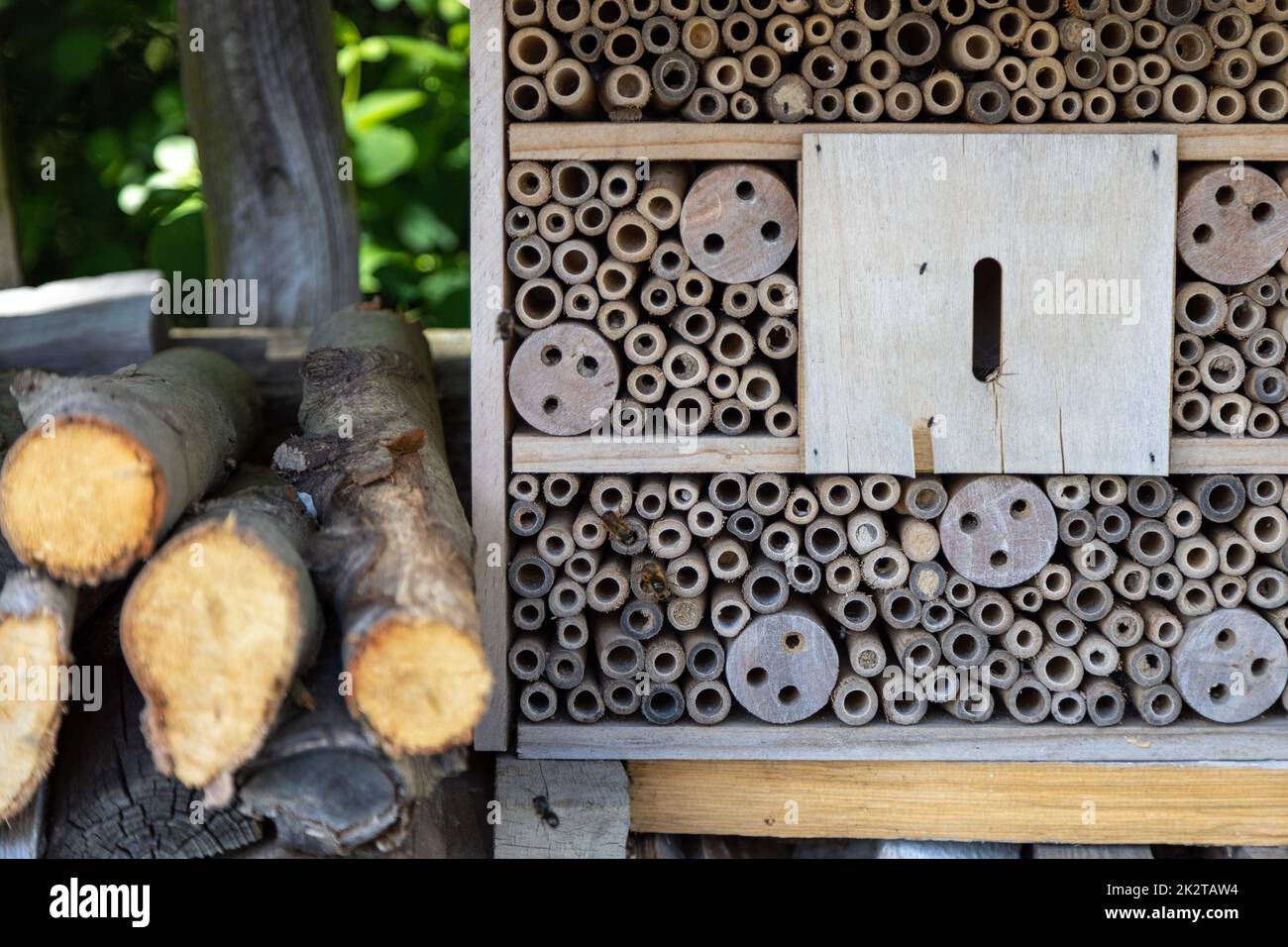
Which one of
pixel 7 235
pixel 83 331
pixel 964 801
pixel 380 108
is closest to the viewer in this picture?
pixel 964 801

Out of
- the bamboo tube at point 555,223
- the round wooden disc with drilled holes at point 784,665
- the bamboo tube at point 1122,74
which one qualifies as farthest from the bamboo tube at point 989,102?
the round wooden disc with drilled holes at point 784,665

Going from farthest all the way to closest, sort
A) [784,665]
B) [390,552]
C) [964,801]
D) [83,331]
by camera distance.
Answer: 1. [83,331]
2. [964,801]
3. [784,665]
4. [390,552]

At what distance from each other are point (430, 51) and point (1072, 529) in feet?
11.8

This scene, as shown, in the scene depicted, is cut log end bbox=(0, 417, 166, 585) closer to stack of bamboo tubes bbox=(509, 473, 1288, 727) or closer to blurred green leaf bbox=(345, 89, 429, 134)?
stack of bamboo tubes bbox=(509, 473, 1288, 727)

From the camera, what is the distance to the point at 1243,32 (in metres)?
2.38

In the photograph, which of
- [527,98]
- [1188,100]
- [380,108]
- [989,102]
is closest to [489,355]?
[527,98]

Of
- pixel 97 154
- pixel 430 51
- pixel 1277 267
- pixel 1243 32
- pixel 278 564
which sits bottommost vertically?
pixel 278 564

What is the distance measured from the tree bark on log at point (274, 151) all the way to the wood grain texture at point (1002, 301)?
1796mm

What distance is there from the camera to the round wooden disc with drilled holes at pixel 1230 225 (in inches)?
94.3

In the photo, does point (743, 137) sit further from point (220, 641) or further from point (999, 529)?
point (220, 641)

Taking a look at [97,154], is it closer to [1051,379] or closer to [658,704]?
[658,704]

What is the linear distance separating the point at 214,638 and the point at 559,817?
955 mm

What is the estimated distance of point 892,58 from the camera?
235 cm
